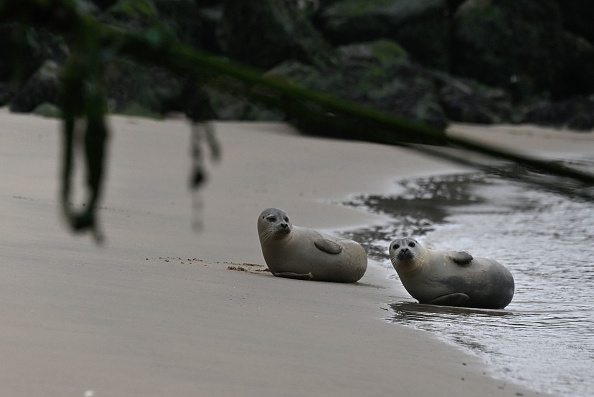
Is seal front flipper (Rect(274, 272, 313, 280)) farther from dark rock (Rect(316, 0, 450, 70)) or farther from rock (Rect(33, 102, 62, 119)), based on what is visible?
dark rock (Rect(316, 0, 450, 70))

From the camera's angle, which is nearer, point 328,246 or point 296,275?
point 296,275

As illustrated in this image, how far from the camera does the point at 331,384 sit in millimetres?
3854

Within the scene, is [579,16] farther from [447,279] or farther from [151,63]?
[151,63]

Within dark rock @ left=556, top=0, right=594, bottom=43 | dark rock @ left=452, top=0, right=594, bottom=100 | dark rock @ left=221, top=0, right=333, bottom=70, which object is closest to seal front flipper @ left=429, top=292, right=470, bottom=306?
dark rock @ left=221, top=0, right=333, bottom=70

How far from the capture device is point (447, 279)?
7.00 meters

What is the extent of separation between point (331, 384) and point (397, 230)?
737 cm

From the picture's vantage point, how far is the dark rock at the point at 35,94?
19.6 m

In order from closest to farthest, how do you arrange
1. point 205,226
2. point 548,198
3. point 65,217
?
point 65,217
point 205,226
point 548,198

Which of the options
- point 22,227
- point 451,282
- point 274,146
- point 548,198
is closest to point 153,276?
point 22,227

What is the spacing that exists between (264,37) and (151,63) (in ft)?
79.4

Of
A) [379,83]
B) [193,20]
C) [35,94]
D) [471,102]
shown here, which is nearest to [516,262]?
[35,94]

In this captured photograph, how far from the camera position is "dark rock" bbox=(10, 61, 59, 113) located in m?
19.6

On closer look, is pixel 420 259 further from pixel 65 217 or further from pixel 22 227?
pixel 65 217

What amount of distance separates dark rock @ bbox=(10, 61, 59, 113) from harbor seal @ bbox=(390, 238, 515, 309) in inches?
539
